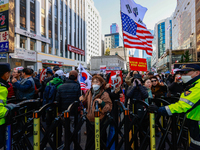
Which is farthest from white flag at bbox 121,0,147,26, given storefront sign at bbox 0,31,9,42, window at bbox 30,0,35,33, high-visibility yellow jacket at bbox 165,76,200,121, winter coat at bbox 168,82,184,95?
window at bbox 30,0,35,33

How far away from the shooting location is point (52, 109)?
296cm

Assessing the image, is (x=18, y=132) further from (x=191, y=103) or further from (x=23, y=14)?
(x=23, y=14)

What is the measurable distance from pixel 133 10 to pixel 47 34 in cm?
2301

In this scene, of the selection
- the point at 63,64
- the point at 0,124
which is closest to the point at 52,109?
the point at 0,124

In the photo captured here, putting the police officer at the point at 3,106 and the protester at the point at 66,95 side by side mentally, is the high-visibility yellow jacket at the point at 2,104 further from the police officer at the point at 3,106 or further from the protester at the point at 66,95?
the protester at the point at 66,95

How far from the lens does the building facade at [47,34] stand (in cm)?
1964

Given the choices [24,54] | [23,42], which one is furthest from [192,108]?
[23,42]

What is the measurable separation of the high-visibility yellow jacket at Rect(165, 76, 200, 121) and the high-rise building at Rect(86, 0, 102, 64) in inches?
2606

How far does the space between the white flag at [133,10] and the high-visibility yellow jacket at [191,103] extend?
5.37 metres

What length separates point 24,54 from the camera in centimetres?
1945

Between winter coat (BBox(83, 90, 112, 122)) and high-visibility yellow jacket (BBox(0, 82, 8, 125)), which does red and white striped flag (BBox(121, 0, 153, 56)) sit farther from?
high-visibility yellow jacket (BBox(0, 82, 8, 125))

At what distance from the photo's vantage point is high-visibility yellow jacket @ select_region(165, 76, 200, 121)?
72.7 inches

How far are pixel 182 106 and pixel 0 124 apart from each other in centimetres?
286

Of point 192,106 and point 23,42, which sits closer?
point 192,106
